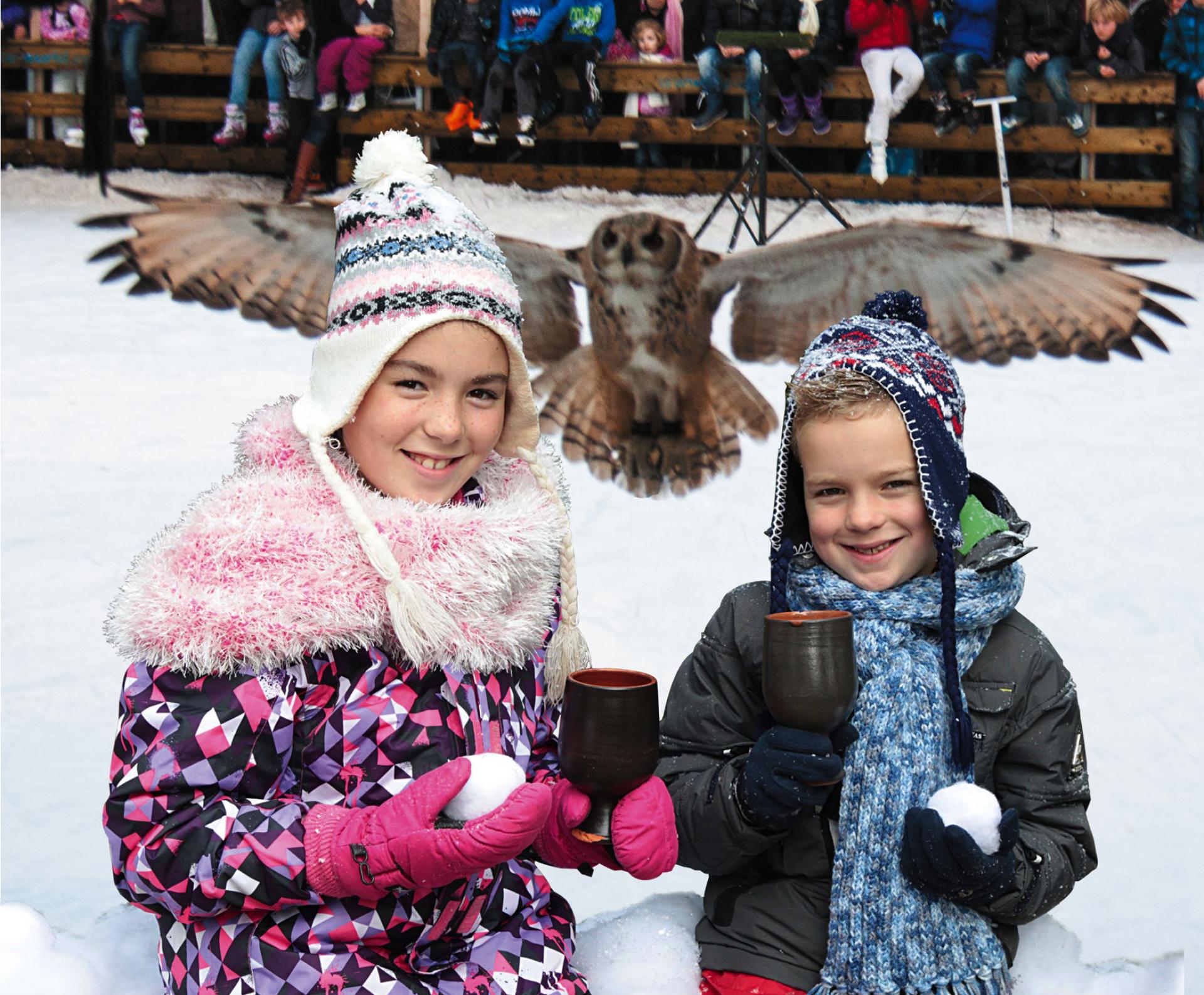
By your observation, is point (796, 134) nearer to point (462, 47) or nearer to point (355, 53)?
point (462, 47)

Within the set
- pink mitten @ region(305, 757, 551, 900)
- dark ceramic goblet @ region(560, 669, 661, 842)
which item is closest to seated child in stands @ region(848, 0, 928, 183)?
dark ceramic goblet @ region(560, 669, 661, 842)

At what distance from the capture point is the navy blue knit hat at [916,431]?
1.62 meters

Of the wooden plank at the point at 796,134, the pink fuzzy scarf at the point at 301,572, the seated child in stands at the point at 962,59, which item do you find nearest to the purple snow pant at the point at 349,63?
the wooden plank at the point at 796,134

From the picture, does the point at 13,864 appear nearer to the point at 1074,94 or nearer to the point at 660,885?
the point at 660,885

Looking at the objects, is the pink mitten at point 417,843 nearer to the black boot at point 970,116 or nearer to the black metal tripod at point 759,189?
the black metal tripod at point 759,189

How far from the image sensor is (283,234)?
4387 millimetres

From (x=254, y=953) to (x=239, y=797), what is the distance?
0.17m

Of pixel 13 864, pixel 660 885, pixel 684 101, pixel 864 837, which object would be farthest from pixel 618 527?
pixel 864 837

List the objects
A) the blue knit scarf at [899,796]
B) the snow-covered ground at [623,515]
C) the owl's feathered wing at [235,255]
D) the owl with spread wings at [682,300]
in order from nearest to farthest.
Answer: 1. the blue knit scarf at [899,796]
2. the snow-covered ground at [623,515]
3. the owl's feathered wing at [235,255]
4. the owl with spread wings at [682,300]

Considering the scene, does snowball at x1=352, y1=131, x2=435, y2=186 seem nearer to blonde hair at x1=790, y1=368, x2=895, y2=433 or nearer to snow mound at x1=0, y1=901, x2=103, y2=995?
→ blonde hair at x1=790, y1=368, x2=895, y2=433

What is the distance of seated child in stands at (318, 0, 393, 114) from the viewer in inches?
182

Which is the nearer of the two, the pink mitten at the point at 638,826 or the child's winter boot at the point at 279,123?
the pink mitten at the point at 638,826

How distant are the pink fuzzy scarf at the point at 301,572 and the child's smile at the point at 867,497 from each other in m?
0.35

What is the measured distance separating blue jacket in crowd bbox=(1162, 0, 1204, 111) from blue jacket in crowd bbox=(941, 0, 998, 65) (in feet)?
2.08
